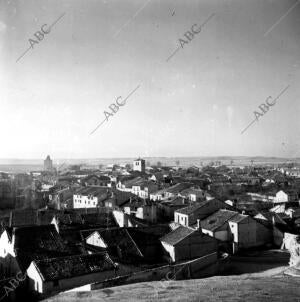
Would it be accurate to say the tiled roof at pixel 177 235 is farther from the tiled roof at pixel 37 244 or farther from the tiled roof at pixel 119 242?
the tiled roof at pixel 37 244

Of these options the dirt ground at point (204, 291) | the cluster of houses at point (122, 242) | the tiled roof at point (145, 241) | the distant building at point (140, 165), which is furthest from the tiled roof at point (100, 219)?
the distant building at point (140, 165)

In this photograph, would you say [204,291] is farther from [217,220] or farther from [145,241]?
[217,220]

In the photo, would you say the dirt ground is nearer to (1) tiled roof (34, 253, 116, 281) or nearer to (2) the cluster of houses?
(2) the cluster of houses

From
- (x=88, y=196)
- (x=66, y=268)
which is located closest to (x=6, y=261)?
(x=66, y=268)

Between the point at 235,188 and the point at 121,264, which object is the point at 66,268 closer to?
the point at 121,264

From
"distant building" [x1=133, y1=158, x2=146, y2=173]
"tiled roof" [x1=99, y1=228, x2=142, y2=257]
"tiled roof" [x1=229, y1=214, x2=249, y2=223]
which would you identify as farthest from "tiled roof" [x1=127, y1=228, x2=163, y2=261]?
"distant building" [x1=133, y1=158, x2=146, y2=173]
